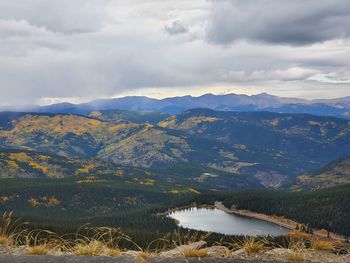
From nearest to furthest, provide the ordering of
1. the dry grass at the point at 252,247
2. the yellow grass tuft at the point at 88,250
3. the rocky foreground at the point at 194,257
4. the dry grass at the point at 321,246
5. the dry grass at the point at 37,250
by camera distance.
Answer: the rocky foreground at the point at 194,257 → the yellow grass tuft at the point at 88,250 → the dry grass at the point at 37,250 → the dry grass at the point at 252,247 → the dry grass at the point at 321,246

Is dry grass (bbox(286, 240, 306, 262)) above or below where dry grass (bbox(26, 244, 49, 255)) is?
above

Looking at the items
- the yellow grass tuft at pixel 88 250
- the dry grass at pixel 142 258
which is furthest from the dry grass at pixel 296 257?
the yellow grass tuft at pixel 88 250

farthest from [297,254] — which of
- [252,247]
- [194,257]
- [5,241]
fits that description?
[5,241]

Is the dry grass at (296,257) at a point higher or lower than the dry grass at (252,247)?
higher

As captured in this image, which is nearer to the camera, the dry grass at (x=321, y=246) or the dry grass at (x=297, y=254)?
the dry grass at (x=297, y=254)

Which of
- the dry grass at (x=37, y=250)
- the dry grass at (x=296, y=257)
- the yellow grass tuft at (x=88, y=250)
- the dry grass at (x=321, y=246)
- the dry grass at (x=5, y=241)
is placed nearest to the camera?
the dry grass at (x=296, y=257)

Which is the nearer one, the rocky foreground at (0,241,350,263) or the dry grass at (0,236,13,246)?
the rocky foreground at (0,241,350,263)

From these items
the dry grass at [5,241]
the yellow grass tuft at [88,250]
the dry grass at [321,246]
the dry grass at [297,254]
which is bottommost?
the dry grass at [5,241]

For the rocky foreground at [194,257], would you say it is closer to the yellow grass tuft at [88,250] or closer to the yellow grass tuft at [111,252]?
the yellow grass tuft at [111,252]

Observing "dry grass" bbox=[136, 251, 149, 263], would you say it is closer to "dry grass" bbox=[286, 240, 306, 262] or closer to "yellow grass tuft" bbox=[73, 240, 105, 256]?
"yellow grass tuft" bbox=[73, 240, 105, 256]

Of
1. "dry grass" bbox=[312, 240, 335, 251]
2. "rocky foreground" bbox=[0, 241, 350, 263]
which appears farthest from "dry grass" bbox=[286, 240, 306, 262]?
"dry grass" bbox=[312, 240, 335, 251]

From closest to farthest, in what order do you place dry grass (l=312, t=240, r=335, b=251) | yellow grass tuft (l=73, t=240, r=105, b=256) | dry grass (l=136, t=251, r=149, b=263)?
dry grass (l=136, t=251, r=149, b=263), yellow grass tuft (l=73, t=240, r=105, b=256), dry grass (l=312, t=240, r=335, b=251)

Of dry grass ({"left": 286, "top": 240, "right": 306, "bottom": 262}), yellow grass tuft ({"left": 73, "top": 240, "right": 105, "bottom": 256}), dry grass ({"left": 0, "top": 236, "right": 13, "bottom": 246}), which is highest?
dry grass ({"left": 286, "top": 240, "right": 306, "bottom": 262})

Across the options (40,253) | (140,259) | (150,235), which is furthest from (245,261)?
(150,235)
